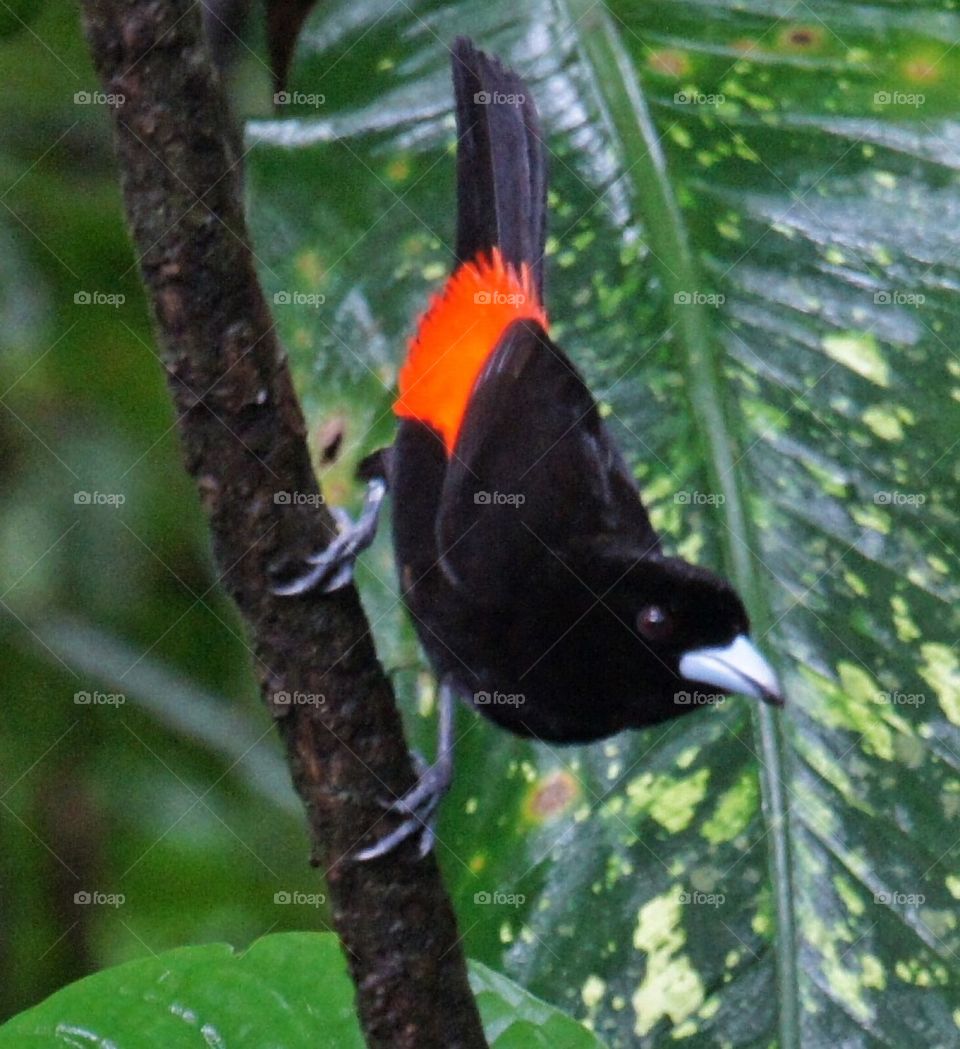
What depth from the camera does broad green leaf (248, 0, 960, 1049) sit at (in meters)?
1.18

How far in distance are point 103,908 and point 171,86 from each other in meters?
1.06

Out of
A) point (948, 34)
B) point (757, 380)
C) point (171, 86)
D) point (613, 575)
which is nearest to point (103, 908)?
point (613, 575)

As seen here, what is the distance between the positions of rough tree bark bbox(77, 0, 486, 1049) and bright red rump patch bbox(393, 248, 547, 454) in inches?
15.9

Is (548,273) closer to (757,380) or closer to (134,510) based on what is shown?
(757,380)

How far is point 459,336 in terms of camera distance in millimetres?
1230

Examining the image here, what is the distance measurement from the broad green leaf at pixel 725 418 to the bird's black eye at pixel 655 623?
20 centimetres

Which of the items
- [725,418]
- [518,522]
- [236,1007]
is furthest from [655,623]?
[236,1007]

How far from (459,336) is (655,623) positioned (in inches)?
14.6

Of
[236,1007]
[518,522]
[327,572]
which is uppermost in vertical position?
[327,572]

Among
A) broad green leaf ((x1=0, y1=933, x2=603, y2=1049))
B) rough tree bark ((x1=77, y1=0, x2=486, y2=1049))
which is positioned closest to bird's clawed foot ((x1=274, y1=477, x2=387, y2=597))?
rough tree bark ((x1=77, y1=0, x2=486, y2=1049))

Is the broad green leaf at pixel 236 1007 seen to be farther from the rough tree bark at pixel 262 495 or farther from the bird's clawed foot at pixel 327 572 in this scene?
the bird's clawed foot at pixel 327 572

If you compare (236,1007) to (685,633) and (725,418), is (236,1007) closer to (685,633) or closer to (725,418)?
(685,633)

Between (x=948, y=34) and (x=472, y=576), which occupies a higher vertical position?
(x=948, y=34)

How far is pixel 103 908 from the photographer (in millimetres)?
1452
